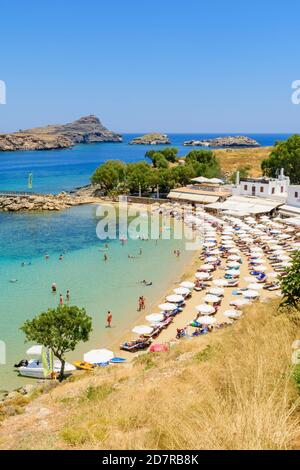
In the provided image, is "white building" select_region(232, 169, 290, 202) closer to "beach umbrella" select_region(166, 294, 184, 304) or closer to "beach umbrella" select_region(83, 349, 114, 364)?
"beach umbrella" select_region(166, 294, 184, 304)

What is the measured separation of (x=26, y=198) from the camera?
62219mm

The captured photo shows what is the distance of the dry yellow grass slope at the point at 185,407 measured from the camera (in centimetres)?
511

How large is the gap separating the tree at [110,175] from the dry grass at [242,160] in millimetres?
27028

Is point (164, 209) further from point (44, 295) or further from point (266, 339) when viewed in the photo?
point (266, 339)

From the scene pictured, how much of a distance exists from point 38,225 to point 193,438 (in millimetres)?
45648

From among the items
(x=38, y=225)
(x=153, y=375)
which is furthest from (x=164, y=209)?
(x=153, y=375)

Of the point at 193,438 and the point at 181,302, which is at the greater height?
the point at 193,438

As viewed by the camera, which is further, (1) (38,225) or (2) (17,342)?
(1) (38,225)

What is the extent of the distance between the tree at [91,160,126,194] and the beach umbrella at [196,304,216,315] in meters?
44.7

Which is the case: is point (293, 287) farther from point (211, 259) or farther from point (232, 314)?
point (211, 259)

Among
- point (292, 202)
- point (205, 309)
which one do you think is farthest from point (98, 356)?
point (292, 202)

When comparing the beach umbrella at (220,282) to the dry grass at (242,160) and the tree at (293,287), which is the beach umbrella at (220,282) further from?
the dry grass at (242,160)

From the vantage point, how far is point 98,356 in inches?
684

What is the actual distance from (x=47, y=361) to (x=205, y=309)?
350 inches
